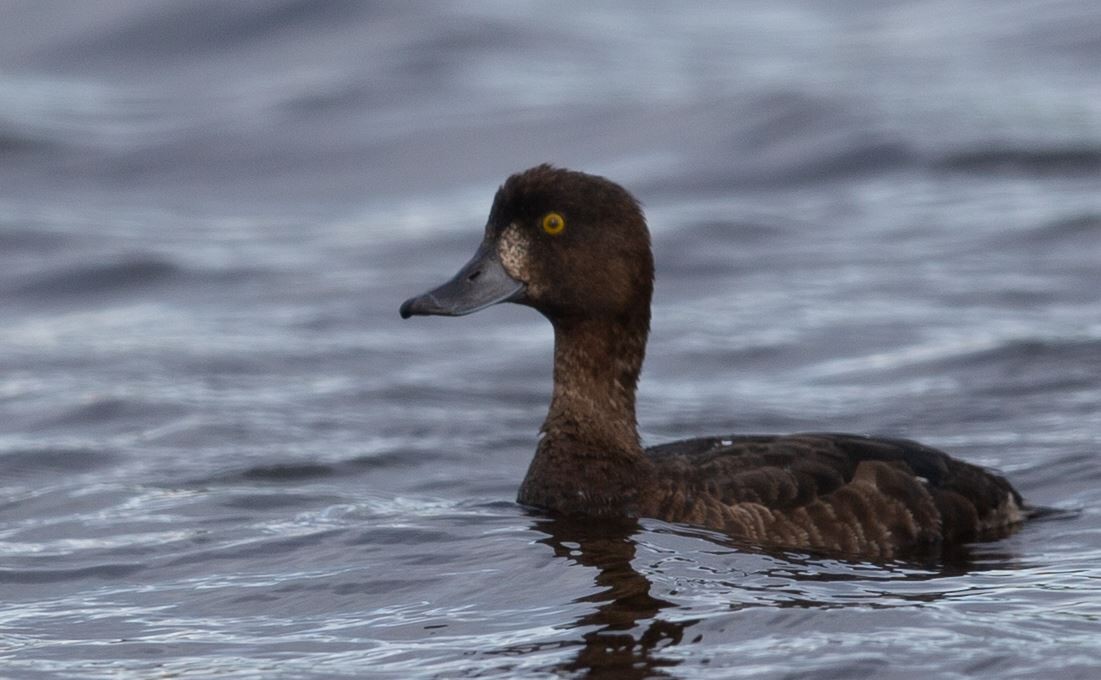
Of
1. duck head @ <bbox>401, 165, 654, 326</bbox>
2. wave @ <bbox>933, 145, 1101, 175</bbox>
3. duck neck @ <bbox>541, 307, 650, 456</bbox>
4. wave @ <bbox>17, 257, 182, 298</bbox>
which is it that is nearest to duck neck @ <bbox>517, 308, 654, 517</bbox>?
duck neck @ <bbox>541, 307, 650, 456</bbox>

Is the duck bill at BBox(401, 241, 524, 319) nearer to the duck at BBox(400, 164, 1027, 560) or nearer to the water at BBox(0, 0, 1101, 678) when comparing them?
the duck at BBox(400, 164, 1027, 560)

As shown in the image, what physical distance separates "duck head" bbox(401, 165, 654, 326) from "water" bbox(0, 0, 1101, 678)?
95 cm

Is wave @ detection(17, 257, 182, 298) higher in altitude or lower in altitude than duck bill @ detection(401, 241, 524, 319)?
higher

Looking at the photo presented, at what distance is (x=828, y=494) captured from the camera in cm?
822

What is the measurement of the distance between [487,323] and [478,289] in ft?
16.6

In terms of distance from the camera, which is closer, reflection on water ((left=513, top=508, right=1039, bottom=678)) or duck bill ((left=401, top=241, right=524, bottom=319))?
reflection on water ((left=513, top=508, right=1039, bottom=678))

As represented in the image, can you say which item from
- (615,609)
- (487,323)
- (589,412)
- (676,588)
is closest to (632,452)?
(589,412)

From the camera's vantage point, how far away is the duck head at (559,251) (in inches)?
335

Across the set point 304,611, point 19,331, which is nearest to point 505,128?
point 19,331

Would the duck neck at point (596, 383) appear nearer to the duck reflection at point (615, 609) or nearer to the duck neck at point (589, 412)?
the duck neck at point (589, 412)

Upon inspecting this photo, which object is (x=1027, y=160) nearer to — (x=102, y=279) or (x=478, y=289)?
(x=102, y=279)

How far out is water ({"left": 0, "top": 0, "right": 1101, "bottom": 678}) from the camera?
23.9 ft

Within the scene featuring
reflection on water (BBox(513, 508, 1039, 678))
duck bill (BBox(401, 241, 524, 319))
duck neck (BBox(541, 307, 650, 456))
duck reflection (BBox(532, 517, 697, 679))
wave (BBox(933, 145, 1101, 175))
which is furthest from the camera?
wave (BBox(933, 145, 1101, 175))

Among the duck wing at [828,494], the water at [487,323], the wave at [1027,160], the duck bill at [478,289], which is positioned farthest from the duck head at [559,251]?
the wave at [1027,160]
